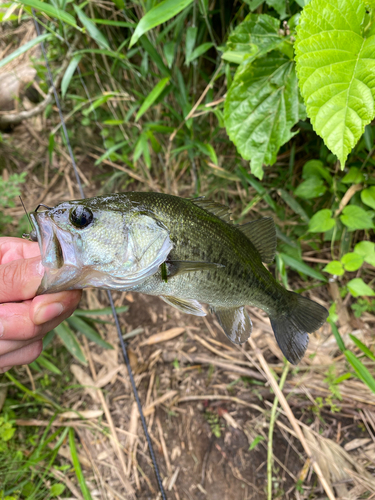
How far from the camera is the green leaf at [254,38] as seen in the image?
4.49 ft

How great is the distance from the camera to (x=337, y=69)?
96 centimetres

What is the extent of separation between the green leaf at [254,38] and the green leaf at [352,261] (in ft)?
4.11

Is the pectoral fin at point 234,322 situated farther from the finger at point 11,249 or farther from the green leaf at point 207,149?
the green leaf at point 207,149

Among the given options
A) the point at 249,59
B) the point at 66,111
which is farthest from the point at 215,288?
the point at 66,111

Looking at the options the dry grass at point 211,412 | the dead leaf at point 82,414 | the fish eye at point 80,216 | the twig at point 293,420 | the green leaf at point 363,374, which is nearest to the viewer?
the fish eye at point 80,216

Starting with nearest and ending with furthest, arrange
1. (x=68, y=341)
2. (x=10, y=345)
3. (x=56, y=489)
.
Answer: (x=10, y=345), (x=56, y=489), (x=68, y=341)

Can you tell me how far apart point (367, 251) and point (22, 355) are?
1.99 metres

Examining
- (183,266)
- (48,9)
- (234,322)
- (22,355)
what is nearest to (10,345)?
(22,355)

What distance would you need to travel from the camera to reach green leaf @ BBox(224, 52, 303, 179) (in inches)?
56.5

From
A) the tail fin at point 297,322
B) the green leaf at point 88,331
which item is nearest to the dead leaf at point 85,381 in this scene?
the green leaf at point 88,331

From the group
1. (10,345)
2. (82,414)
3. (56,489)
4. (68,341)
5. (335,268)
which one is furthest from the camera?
(82,414)

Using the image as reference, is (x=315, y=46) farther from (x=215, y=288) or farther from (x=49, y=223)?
(x=49, y=223)

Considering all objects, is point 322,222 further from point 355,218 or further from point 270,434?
point 270,434

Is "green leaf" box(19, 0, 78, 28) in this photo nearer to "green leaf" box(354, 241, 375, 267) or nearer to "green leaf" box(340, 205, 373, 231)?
"green leaf" box(340, 205, 373, 231)
